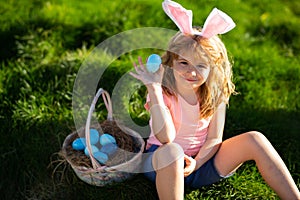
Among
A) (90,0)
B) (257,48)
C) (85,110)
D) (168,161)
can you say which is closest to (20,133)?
(85,110)

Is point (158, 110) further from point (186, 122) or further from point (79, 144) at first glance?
point (79, 144)

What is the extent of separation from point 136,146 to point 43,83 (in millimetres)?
765

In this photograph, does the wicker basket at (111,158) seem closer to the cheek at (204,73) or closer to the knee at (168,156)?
the knee at (168,156)

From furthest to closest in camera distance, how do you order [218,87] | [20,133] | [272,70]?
[272,70] < [20,133] < [218,87]

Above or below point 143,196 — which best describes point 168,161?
above

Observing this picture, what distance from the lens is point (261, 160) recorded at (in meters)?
2.08

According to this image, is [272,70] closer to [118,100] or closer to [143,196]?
[118,100]

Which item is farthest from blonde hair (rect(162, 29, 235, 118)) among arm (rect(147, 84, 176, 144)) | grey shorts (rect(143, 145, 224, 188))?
grey shorts (rect(143, 145, 224, 188))

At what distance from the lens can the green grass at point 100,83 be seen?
2340 millimetres

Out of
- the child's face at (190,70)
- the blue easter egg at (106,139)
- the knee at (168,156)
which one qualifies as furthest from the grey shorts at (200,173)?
the child's face at (190,70)

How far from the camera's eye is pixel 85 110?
2691mm

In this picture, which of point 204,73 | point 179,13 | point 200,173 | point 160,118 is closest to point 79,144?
point 160,118

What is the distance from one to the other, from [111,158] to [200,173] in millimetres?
400

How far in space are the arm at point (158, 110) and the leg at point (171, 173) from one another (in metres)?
0.05
